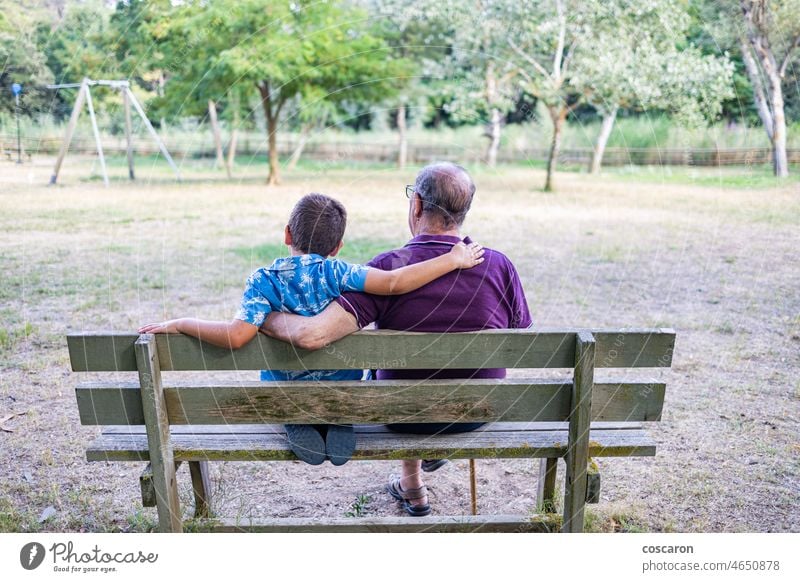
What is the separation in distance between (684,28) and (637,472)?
30.6 feet

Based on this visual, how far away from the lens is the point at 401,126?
2294 centimetres

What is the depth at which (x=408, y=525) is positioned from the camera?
296cm

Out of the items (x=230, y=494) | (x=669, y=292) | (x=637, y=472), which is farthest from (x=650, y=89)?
(x=230, y=494)

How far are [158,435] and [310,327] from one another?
69 centimetres

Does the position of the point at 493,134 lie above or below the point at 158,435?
above

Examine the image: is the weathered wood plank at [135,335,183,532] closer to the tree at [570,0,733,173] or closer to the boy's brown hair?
the boy's brown hair

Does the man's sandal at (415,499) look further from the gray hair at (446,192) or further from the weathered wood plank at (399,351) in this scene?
the gray hair at (446,192)

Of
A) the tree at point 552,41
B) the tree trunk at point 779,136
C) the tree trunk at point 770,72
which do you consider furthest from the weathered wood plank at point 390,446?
the tree at point 552,41

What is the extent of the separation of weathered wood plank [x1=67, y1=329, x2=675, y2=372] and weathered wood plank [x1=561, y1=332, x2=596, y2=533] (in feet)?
0.19

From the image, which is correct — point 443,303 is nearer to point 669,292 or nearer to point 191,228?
point 669,292

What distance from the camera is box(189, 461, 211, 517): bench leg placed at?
331 cm

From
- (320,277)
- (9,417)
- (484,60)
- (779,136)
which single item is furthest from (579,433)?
(484,60)

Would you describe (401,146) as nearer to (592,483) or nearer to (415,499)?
(415,499)
